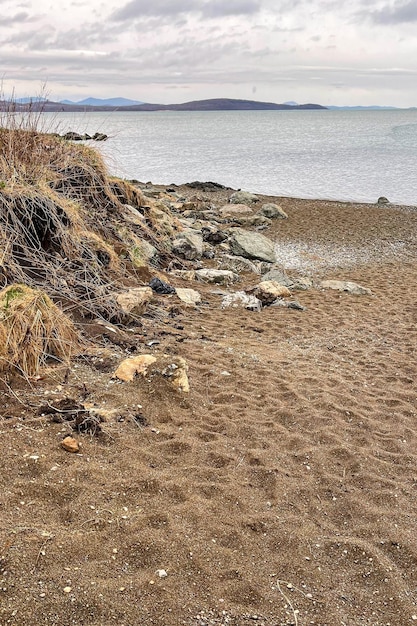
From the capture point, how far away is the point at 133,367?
476cm

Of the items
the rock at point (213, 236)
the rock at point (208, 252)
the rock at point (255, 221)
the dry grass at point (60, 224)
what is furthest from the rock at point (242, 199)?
the dry grass at point (60, 224)

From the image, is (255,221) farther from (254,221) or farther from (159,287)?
(159,287)

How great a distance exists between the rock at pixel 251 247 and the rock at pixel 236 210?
5990 millimetres

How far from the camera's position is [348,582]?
295 cm

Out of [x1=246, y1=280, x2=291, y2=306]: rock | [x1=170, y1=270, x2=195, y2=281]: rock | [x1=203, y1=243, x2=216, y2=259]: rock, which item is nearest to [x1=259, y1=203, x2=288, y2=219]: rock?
[x1=203, y1=243, x2=216, y2=259]: rock

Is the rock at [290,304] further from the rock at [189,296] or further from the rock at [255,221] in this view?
the rock at [255,221]

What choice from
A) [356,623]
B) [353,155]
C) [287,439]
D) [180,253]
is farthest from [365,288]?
[353,155]

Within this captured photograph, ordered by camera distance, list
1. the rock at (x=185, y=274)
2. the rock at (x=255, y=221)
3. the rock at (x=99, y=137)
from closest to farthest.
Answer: the rock at (x=185, y=274) < the rock at (x=99, y=137) < the rock at (x=255, y=221)

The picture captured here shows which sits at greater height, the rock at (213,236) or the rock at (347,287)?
the rock at (213,236)

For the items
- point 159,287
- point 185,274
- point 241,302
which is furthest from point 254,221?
point 159,287

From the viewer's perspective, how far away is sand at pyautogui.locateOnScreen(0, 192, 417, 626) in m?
2.63

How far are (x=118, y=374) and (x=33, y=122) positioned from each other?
560cm

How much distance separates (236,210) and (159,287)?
41.1 ft

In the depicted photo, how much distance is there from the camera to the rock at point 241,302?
8.27 meters
